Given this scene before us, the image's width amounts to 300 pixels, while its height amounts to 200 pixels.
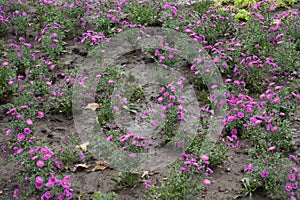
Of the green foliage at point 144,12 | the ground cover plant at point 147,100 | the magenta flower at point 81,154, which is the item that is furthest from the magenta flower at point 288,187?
the green foliage at point 144,12

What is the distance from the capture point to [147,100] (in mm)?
5020

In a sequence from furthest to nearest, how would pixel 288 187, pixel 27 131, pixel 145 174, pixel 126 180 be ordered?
pixel 27 131
pixel 145 174
pixel 126 180
pixel 288 187

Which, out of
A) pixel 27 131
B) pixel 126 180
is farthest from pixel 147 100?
pixel 27 131

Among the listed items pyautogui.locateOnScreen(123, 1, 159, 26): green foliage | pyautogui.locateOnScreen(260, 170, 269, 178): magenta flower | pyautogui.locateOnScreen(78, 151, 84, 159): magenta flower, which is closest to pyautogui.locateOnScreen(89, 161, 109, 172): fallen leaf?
pyautogui.locateOnScreen(78, 151, 84, 159): magenta flower

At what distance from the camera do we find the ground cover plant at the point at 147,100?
3.72 metres

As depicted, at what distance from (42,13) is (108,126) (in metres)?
2.99

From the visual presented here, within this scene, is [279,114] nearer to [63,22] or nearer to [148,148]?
[148,148]

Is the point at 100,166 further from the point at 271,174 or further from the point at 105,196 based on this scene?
the point at 271,174

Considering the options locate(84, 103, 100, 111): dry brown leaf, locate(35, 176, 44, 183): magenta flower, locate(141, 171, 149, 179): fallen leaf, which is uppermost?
locate(35, 176, 44, 183): magenta flower

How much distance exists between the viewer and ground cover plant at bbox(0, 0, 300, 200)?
372cm

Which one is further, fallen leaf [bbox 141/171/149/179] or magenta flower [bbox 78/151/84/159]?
magenta flower [bbox 78/151/84/159]

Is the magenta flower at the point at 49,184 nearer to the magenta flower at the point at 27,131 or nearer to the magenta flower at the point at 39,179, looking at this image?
the magenta flower at the point at 39,179

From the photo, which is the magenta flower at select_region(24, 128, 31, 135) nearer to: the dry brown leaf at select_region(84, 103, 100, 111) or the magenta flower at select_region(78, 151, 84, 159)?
the magenta flower at select_region(78, 151, 84, 159)

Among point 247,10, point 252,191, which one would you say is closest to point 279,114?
point 252,191
